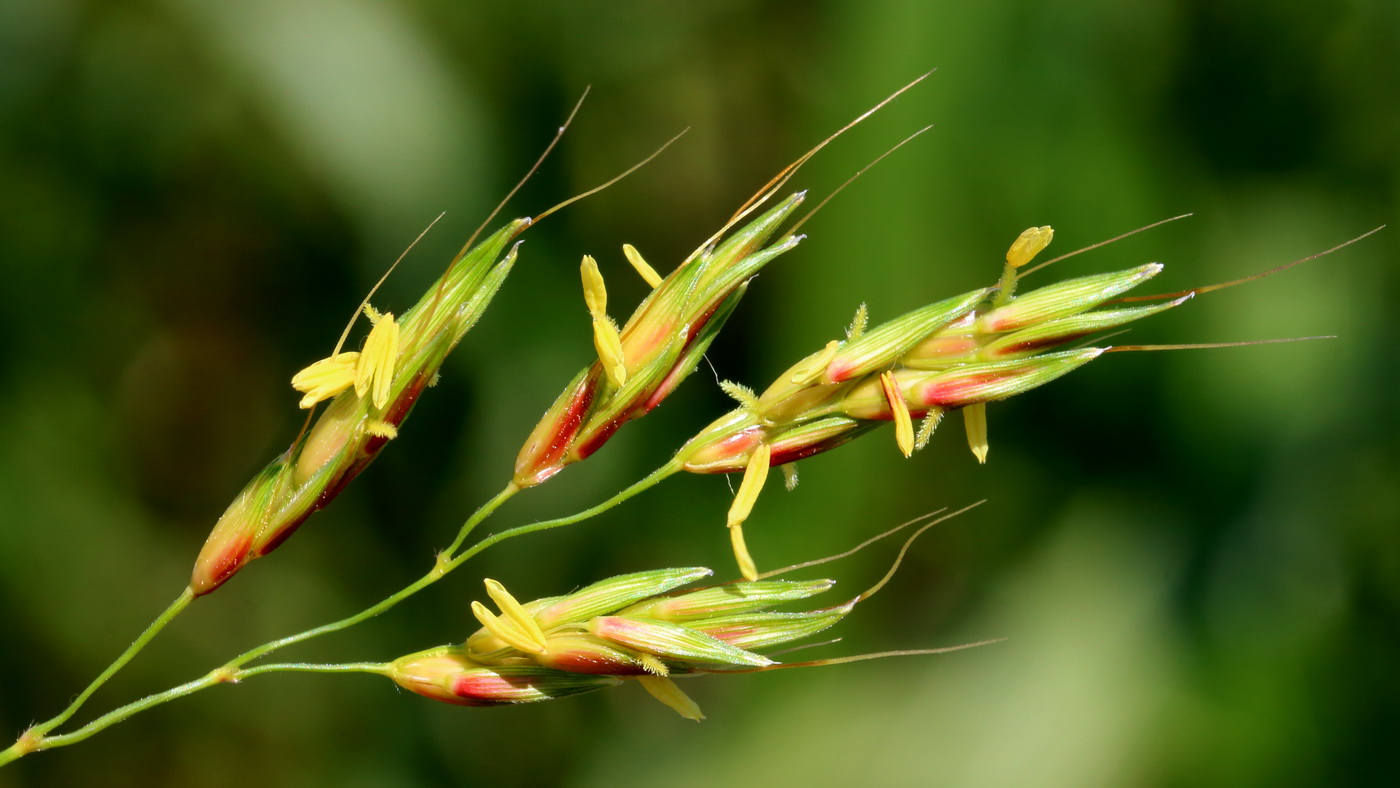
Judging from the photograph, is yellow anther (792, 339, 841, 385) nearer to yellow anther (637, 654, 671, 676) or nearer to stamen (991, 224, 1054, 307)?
stamen (991, 224, 1054, 307)

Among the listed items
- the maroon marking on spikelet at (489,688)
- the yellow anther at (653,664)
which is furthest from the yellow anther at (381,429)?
the yellow anther at (653,664)

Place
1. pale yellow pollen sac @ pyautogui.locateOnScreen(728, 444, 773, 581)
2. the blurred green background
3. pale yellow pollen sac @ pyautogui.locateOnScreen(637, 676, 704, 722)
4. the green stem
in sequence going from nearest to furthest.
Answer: the green stem
pale yellow pollen sac @ pyautogui.locateOnScreen(728, 444, 773, 581)
pale yellow pollen sac @ pyautogui.locateOnScreen(637, 676, 704, 722)
the blurred green background

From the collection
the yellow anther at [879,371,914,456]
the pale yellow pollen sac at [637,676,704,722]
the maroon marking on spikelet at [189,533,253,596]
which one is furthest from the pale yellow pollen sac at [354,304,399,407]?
the yellow anther at [879,371,914,456]

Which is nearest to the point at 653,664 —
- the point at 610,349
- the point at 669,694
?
the point at 669,694

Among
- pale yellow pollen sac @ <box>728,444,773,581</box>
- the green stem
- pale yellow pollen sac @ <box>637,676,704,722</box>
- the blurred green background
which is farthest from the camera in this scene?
the blurred green background

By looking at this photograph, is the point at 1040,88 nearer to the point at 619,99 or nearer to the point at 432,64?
the point at 619,99

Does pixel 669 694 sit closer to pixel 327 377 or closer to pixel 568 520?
pixel 568 520
